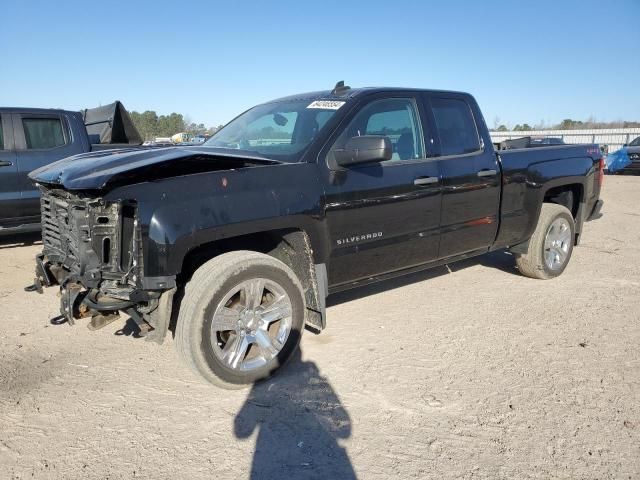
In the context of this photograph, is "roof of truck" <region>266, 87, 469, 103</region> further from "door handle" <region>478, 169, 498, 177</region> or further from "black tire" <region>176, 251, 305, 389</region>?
"black tire" <region>176, 251, 305, 389</region>

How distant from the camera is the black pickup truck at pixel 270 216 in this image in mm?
2875

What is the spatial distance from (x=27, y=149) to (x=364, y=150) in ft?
17.7

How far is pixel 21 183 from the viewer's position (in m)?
6.54

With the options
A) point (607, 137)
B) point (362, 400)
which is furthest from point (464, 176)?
point (607, 137)

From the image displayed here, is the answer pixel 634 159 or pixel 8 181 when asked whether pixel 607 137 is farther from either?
pixel 8 181

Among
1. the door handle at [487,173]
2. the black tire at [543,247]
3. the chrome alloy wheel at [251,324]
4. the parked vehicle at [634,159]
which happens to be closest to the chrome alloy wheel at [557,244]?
the black tire at [543,247]

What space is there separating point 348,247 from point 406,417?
4.18 feet

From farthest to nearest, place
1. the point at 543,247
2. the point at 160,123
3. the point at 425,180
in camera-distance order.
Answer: the point at 160,123 → the point at 543,247 → the point at 425,180

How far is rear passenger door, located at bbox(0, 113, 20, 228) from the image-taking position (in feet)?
21.0

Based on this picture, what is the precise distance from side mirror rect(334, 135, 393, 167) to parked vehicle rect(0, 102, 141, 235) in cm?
429

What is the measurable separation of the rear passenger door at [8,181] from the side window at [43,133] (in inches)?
8.7

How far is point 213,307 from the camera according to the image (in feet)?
9.78

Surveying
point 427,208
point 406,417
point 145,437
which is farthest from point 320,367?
point 427,208

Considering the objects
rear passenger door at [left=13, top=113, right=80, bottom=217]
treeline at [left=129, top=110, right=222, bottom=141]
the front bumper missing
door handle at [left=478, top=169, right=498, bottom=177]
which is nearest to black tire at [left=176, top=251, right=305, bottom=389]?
the front bumper missing
